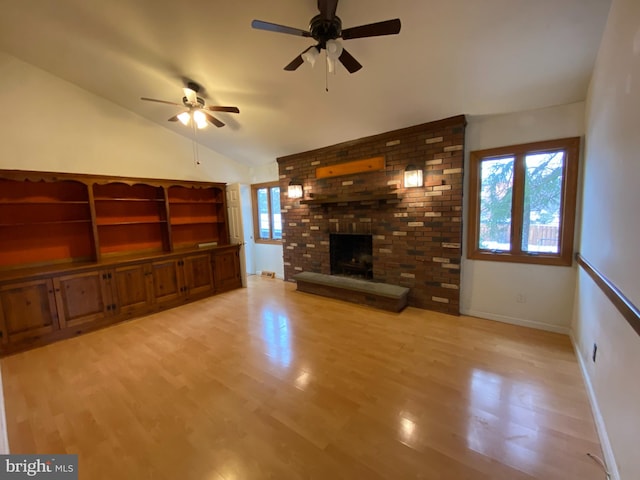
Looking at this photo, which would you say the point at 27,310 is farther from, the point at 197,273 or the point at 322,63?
the point at 322,63

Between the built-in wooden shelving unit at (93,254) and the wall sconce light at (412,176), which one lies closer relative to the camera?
the built-in wooden shelving unit at (93,254)

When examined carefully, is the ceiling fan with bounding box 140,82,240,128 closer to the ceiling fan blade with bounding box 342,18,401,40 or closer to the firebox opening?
the ceiling fan blade with bounding box 342,18,401,40

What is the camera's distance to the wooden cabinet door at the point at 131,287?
356 centimetres

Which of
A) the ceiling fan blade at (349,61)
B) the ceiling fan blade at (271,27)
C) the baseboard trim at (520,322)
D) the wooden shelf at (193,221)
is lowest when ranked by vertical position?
the baseboard trim at (520,322)

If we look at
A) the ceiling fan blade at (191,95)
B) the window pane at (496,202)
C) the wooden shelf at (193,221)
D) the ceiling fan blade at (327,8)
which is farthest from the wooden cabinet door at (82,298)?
the window pane at (496,202)

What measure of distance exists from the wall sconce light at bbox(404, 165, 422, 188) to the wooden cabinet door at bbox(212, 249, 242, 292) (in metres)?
3.38

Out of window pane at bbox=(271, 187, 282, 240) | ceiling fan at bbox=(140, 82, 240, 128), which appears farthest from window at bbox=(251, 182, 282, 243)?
ceiling fan at bbox=(140, 82, 240, 128)

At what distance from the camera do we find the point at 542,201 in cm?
290

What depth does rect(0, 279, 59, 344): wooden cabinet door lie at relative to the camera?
282cm

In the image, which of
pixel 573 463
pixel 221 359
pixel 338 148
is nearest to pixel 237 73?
pixel 338 148

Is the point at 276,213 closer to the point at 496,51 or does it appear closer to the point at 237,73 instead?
the point at 237,73

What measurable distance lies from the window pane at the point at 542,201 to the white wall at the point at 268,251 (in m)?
4.18

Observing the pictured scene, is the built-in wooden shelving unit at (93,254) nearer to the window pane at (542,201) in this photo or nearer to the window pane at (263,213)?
the window pane at (263,213)

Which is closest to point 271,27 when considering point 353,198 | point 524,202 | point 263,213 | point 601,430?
point 353,198
